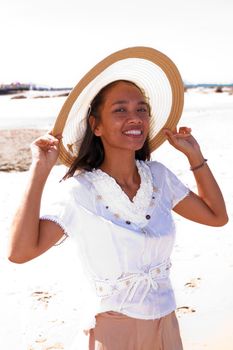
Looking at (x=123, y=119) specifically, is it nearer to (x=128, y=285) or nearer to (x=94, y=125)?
(x=94, y=125)

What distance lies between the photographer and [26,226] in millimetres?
1865

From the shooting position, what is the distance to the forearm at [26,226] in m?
1.87

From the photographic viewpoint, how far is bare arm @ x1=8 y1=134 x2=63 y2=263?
1.87m

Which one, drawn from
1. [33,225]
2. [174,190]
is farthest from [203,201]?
[33,225]

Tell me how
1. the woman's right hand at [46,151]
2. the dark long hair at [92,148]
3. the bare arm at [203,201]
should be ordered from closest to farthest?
the woman's right hand at [46,151] → the dark long hair at [92,148] → the bare arm at [203,201]

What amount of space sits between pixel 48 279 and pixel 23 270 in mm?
367

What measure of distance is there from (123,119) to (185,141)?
443 mm

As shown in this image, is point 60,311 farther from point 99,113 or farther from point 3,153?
point 3,153

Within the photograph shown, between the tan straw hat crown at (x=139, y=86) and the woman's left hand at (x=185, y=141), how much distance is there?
0.10 meters

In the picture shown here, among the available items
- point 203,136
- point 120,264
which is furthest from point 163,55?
point 203,136

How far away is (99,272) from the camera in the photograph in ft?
6.48

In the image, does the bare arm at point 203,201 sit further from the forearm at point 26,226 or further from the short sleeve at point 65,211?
the forearm at point 26,226

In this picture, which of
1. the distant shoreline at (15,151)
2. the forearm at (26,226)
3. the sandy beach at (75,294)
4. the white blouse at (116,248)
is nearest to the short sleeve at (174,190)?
the white blouse at (116,248)

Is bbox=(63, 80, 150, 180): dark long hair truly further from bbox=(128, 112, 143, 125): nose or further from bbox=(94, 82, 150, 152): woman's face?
bbox=(128, 112, 143, 125): nose
